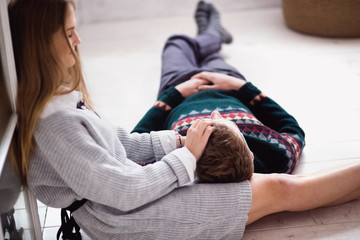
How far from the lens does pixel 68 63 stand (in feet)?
3.78

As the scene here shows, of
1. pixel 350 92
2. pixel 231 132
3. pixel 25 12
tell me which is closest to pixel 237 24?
pixel 350 92

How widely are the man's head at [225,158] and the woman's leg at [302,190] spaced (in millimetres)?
62

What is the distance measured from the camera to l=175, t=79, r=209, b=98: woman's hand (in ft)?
5.93

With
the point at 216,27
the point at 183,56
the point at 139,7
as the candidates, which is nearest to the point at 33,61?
the point at 183,56

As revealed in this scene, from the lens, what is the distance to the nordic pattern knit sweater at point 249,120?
1479 mm

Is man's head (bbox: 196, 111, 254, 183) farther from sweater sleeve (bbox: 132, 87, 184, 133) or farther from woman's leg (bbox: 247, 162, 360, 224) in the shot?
sweater sleeve (bbox: 132, 87, 184, 133)

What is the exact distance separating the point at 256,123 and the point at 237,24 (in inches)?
73.4

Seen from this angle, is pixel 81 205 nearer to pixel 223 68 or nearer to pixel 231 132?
pixel 231 132

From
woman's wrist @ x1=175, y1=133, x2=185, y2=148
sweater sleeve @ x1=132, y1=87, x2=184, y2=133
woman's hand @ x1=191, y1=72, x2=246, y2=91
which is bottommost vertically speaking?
sweater sleeve @ x1=132, y1=87, x2=184, y2=133

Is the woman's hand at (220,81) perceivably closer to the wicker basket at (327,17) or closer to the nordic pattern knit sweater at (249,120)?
the nordic pattern knit sweater at (249,120)

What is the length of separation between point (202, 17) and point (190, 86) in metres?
1.03

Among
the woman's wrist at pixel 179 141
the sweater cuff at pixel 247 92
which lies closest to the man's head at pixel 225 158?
the woman's wrist at pixel 179 141

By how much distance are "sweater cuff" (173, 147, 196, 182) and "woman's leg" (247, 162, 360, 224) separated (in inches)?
7.1

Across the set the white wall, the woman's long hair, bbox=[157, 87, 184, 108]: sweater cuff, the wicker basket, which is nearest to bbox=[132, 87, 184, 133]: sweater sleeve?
bbox=[157, 87, 184, 108]: sweater cuff
